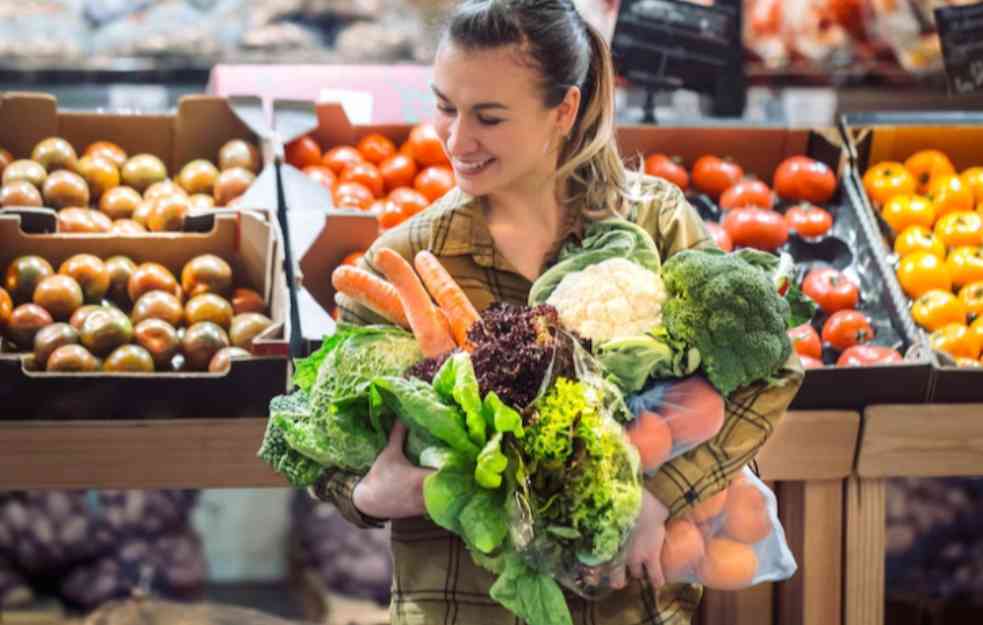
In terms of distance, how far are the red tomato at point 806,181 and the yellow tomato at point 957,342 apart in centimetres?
52

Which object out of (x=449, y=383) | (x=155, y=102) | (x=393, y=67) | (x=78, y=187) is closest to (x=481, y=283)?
(x=449, y=383)

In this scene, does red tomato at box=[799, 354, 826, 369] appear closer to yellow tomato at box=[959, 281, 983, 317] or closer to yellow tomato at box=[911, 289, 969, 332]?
yellow tomato at box=[911, 289, 969, 332]

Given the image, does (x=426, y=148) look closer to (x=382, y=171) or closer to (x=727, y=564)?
(x=382, y=171)

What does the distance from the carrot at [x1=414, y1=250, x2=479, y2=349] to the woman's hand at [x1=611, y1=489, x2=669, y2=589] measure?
11.6 inches

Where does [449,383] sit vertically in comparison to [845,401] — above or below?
above

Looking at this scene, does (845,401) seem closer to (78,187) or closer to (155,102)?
(78,187)

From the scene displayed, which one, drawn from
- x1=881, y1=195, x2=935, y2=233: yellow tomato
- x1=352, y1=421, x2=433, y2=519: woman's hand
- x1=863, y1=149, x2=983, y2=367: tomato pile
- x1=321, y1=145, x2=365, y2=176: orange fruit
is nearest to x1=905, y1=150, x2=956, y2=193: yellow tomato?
x1=863, y1=149, x2=983, y2=367: tomato pile

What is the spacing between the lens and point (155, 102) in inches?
170

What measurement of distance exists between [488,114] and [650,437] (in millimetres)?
471

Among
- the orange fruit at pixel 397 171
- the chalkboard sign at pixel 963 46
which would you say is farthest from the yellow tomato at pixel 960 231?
the orange fruit at pixel 397 171

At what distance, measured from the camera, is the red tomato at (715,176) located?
323 centimetres

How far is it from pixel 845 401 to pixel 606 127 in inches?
33.5

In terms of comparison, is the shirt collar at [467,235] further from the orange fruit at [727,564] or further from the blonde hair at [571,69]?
the orange fruit at [727,564]

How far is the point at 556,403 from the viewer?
5.02 ft
